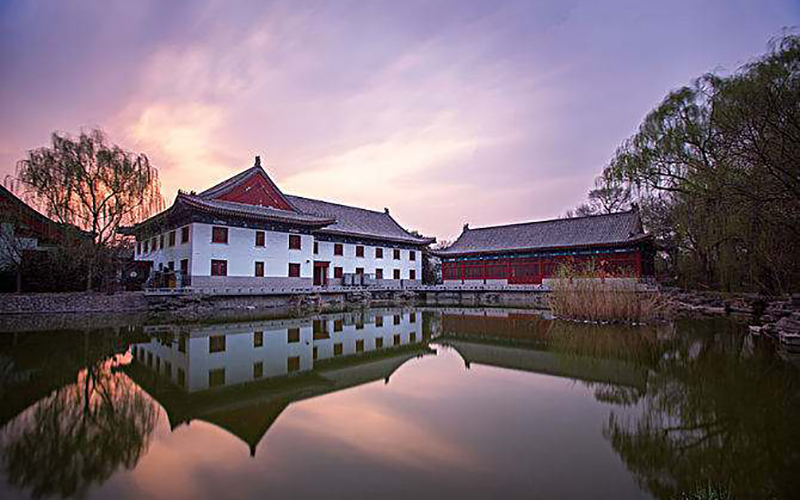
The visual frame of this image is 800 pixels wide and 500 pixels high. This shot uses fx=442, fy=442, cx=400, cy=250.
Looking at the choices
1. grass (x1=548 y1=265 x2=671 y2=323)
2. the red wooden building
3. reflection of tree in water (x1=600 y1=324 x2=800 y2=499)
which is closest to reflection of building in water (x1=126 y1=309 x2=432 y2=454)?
reflection of tree in water (x1=600 y1=324 x2=800 y2=499)

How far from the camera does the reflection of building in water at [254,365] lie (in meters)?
5.18

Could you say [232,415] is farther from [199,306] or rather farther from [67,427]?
[199,306]

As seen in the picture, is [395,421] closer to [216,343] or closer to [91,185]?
[216,343]

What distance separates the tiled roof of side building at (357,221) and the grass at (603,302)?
15.7 meters

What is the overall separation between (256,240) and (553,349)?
1692 centimetres

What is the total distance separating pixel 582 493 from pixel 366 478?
1.57 m

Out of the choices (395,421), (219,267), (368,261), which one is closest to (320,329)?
(395,421)

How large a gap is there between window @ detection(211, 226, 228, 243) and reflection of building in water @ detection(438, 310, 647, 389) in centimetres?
1230

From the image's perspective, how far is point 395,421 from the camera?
4.84 m

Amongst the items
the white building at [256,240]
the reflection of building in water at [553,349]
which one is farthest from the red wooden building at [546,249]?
the reflection of building in water at [553,349]

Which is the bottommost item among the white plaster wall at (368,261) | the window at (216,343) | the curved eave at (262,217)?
the window at (216,343)

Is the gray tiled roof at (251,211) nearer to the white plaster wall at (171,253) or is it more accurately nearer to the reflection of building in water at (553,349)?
the white plaster wall at (171,253)

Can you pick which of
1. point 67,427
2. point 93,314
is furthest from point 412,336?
point 93,314

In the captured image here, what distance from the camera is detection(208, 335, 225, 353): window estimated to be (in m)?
9.01
